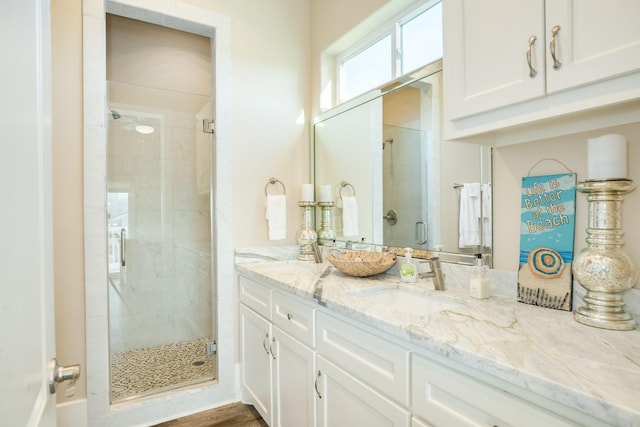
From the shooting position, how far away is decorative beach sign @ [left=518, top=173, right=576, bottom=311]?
3.95 ft

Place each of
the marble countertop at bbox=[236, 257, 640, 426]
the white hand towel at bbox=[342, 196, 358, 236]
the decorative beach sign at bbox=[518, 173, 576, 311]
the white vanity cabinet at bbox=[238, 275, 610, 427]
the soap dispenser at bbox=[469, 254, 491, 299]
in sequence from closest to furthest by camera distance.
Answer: the marble countertop at bbox=[236, 257, 640, 426]
the white vanity cabinet at bbox=[238, 275, 610, 427]
the decorative beach sign at bbox=[518, 173, 576, 311]
the soap dispenser at bbox=[469, 254, 491, 299]
the white hand towel at bbox=[342, 196, 358, 236]

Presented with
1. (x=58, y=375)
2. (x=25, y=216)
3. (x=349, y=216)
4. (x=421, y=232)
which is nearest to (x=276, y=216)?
(x=349, y=216)

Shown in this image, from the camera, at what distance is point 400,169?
1952mm

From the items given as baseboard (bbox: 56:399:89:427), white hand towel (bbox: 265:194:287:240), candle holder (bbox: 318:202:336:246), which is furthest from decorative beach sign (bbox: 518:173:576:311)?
baseboard (bbox: 56:399:89:427)

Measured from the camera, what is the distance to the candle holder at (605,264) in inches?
39.4

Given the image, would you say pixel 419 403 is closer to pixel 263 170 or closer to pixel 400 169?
pixel 400 169

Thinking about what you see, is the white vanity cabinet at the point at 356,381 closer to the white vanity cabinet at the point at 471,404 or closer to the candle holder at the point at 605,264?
the white vanity cabinet at the point at 471,404

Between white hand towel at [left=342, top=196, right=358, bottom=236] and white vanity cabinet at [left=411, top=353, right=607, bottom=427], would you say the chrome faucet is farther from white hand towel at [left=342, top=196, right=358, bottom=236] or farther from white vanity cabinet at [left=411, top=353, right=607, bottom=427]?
white hand towel at [left=342, top=196, right=358, bottom=236]

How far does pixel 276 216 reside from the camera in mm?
2467

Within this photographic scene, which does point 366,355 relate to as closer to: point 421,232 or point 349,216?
point 421,232

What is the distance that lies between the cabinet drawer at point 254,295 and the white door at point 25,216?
1189 millimetres

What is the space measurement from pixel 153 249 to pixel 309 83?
5.68ft

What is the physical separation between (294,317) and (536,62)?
4.34 ft

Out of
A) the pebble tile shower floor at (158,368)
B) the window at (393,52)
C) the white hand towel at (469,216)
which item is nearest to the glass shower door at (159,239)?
the pebble tile shower floor at (158,368)
